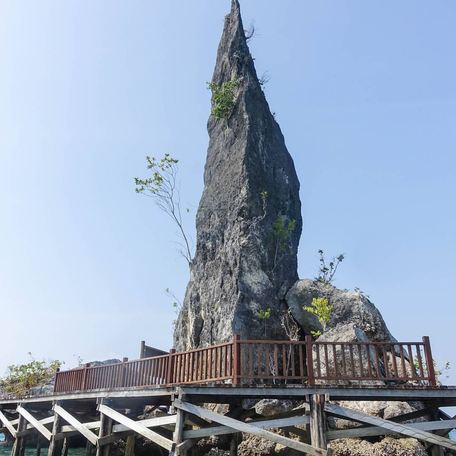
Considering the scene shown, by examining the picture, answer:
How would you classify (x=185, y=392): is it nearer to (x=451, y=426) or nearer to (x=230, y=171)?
(x=451, y=426)

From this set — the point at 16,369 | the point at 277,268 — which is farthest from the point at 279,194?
the point at 16,369

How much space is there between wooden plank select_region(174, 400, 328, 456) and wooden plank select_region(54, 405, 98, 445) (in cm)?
367

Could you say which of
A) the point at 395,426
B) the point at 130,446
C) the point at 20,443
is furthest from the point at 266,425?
the point at 20,443

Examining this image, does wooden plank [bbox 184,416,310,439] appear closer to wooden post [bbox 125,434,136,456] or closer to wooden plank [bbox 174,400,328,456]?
wooden plank [bbox 174,400,328,456]

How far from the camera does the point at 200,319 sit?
72.6 ft

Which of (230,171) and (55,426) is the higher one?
(230,171)

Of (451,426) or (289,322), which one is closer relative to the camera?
(451,426)

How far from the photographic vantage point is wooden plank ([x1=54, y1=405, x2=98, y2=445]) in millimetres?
12313

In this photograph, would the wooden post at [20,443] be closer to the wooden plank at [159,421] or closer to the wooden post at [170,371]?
the wooden plank at [159,421]

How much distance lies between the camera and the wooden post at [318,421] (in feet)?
30.5

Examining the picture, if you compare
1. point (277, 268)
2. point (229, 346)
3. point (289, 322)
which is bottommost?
point (229, 346)

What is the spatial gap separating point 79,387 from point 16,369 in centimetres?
1476

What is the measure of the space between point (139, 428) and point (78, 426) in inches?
130


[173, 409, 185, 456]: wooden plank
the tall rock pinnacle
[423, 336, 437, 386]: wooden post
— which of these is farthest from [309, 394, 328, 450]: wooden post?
the tall rock pinnacle
